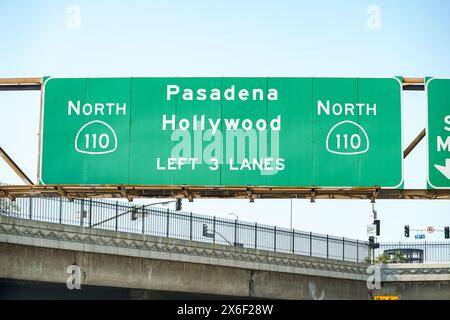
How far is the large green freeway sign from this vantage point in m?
29.6

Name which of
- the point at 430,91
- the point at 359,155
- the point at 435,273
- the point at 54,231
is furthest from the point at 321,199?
the point at 435,273

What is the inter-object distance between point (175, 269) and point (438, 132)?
2021 centimetres

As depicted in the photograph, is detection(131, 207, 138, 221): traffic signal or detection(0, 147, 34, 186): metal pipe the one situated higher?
detection(131, 207, 138, 221): traffic signal

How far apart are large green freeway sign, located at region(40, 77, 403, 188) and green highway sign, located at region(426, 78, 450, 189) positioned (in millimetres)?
892

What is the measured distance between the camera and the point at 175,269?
47.5 meters

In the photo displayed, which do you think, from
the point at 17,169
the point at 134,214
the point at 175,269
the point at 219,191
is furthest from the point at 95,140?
the point at 175,269

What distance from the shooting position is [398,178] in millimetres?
29609

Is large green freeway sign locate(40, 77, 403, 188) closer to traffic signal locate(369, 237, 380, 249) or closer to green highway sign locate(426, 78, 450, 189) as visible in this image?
green highway sign locate(426, 78, 450, 189)

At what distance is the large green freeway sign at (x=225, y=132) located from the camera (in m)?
29.6

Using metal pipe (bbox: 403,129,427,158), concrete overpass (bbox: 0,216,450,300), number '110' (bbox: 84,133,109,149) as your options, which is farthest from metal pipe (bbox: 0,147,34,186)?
metal pipe (bbox: 403,129,427,158)

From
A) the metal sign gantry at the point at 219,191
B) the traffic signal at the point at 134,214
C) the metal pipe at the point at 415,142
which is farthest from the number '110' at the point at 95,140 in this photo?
the traffic signal at the point at 134,214

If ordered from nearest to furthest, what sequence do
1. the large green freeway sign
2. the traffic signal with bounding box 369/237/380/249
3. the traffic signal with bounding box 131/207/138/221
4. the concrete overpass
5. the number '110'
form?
1. the large green freeway sign
2. the number '110'
3. the concrete overpass
4. the traffic signal with bounding box 131/207/138/221
5. the traffic signal with bounding box 369/237/380/249

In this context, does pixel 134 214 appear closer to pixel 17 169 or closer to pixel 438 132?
pixel 17 169
